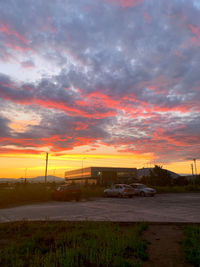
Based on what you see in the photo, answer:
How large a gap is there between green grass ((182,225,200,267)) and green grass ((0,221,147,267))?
924 millimetres

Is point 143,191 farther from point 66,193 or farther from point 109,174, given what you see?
point 109,174

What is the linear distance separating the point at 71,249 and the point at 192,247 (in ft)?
9.10

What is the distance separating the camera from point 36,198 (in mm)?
22781

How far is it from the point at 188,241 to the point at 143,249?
4.54ft

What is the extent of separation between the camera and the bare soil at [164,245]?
4586 mm

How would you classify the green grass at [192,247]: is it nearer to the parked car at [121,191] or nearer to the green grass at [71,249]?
the green grass at [71,249]

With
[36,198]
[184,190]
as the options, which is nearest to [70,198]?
[36,198]

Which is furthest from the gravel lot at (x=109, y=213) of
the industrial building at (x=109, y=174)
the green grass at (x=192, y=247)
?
the industrial building at (x=109, y=174)

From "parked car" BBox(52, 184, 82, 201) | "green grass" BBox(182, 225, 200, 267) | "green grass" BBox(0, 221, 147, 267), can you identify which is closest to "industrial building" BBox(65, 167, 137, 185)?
"parked car" BBox(52, 184, 82, 201)

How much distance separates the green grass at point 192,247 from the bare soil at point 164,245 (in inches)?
4.7

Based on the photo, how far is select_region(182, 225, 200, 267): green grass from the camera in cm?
453

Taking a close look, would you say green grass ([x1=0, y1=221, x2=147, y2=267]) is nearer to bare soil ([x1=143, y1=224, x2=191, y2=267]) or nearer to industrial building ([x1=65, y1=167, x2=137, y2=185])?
bare soil ([x1=143, y1=224, x2=191, y2=267])

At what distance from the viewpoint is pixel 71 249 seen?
200 inches

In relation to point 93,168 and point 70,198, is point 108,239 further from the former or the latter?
point 93,168
